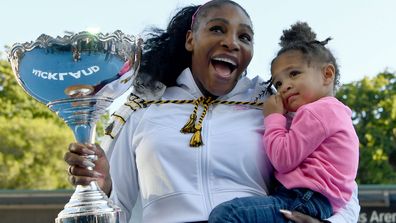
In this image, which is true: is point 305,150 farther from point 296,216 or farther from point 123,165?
point 123,165

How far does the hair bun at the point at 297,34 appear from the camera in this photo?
276 cm

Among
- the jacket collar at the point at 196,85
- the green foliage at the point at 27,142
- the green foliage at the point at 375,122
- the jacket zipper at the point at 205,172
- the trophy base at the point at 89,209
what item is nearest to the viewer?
the trophy base at the point at 89,209

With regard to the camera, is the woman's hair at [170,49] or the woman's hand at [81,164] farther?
the woman's hair at [170,49]

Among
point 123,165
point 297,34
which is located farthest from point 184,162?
point 297,34

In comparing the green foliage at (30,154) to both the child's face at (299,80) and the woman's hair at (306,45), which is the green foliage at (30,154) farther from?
the child's face at (299,80)

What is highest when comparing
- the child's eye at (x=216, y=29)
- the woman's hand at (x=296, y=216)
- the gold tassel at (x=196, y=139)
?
the child's eye at (x=216, y=29)

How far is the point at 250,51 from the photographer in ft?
8.76

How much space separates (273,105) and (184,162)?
0.32 metres

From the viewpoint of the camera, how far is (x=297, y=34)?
2.78 m

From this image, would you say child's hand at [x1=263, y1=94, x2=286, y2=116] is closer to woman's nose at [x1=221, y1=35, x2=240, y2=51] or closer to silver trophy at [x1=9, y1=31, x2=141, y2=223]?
woman's nose at [x1=221, y1=35, x2=240, y2=51]

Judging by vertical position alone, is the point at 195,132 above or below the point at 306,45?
below

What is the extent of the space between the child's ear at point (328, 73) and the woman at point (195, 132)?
0.24m

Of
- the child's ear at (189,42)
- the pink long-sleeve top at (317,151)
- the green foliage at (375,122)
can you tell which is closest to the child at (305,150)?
the pink long-sleeve top at (317,151)

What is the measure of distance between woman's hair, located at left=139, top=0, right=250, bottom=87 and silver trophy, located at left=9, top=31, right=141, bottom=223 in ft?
1.56
